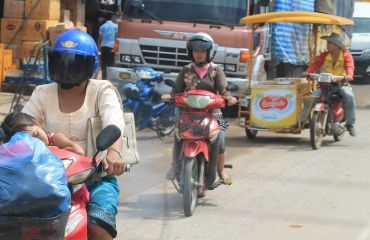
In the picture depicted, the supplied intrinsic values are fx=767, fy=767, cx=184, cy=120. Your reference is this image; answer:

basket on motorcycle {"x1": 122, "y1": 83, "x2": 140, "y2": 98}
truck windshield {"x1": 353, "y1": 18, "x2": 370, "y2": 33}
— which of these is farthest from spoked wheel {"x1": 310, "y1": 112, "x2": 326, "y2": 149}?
truck windshield {"x1": 353, "y1": 18, "x2": 370, "y2": 33}

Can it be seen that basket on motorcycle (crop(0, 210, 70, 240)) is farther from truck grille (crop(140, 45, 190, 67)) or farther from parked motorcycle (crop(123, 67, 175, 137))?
truck grille (crop(140, 45, 190, 67))

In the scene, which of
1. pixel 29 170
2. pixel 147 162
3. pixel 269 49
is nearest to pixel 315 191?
pixel 147 162

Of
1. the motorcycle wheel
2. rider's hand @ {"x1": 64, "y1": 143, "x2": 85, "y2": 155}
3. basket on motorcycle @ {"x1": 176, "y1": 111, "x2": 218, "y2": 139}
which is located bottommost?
the motorcycle wheel

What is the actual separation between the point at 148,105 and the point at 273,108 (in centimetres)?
205

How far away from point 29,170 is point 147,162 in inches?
280

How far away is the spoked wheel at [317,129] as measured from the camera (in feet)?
36.6

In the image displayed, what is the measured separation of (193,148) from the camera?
7.25 m

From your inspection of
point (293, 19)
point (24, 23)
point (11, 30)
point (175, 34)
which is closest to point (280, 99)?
point (293, 19)

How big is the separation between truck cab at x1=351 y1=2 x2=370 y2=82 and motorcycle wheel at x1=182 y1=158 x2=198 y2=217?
57.2 ft

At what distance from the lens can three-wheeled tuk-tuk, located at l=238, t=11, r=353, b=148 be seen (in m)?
11.8

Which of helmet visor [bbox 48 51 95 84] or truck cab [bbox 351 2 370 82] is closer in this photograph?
helmet visor [bbox 48 51 95 84]

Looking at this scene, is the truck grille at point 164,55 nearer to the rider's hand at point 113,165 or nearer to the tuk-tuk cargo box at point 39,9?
the tuk-tuk cargo box at point 39,9

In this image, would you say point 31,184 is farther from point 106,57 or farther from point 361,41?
point 361,41

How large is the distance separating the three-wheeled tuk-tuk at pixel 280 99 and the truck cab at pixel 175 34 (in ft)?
4.74
